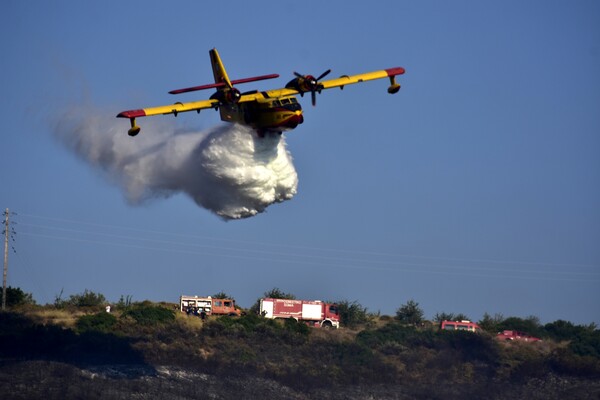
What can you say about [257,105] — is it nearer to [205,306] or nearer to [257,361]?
[257,361]

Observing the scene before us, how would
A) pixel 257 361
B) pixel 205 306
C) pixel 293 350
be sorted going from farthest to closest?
pixel 205 306 → pixel 293 350 → pixel 257 361

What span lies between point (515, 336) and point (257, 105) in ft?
84.9

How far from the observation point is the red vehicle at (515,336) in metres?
64.2

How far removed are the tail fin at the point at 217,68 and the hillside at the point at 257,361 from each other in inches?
509

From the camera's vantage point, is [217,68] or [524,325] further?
[524,325]

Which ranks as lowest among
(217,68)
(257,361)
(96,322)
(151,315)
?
(257,361)

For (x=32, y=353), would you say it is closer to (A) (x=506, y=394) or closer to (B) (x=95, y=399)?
(B) (x=95, y=399)

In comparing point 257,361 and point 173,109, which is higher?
point 173,109

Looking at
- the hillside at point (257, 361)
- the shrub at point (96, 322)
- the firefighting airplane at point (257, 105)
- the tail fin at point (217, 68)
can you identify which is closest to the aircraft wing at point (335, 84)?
the firefighting airplane at point (257, 105)

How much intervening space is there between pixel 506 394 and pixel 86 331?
20.4m

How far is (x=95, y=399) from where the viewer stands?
45.6 metres

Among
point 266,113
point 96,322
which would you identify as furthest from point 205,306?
point 266,113

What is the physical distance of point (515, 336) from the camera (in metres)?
65.1

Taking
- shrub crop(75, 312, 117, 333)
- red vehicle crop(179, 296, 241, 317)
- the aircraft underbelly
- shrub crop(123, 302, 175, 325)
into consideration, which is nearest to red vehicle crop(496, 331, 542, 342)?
red vehicle crop(179, 296, 241, 317)
